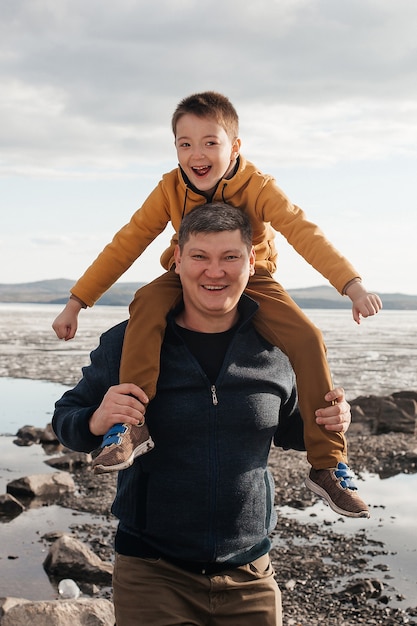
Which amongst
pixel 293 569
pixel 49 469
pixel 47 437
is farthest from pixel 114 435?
pixel 47 437

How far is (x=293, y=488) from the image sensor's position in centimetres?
941

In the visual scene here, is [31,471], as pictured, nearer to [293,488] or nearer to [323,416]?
[293,488]

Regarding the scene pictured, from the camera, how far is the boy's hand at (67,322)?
12.7 ft

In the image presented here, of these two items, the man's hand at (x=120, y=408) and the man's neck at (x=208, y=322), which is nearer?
the man's hand at (x=120, y=408)

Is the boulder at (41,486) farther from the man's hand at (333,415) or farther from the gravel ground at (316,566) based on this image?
the man's hand at (333,415)

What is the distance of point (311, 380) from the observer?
334 centimetres

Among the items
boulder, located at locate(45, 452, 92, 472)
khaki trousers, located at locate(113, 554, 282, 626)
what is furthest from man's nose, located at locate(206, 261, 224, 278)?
boulder, located at locate(45, 452, 92, 472)

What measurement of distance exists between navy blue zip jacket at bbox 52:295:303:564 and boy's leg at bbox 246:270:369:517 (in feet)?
0.54

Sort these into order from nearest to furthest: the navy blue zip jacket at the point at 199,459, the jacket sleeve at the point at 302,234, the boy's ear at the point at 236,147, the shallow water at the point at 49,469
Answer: the navy blue zip jacket at the point at 199,459
the jacket sleeve at the point at 302,234
the boy's ear at the point at 236,147
the shallow water at the point at 49,469

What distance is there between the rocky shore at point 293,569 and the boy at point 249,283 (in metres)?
2.62

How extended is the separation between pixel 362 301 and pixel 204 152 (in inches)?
41.3

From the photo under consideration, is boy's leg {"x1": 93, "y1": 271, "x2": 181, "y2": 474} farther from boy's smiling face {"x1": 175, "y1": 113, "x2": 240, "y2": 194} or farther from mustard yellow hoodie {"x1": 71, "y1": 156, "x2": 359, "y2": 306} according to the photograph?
boy's smiling face {"x1": 175, "y1": 113, "x2": 240, "y2": 194}

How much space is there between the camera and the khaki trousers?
291cm

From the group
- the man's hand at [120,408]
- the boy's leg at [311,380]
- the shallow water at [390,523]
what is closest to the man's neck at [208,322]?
the boy's leg at [311,380]
